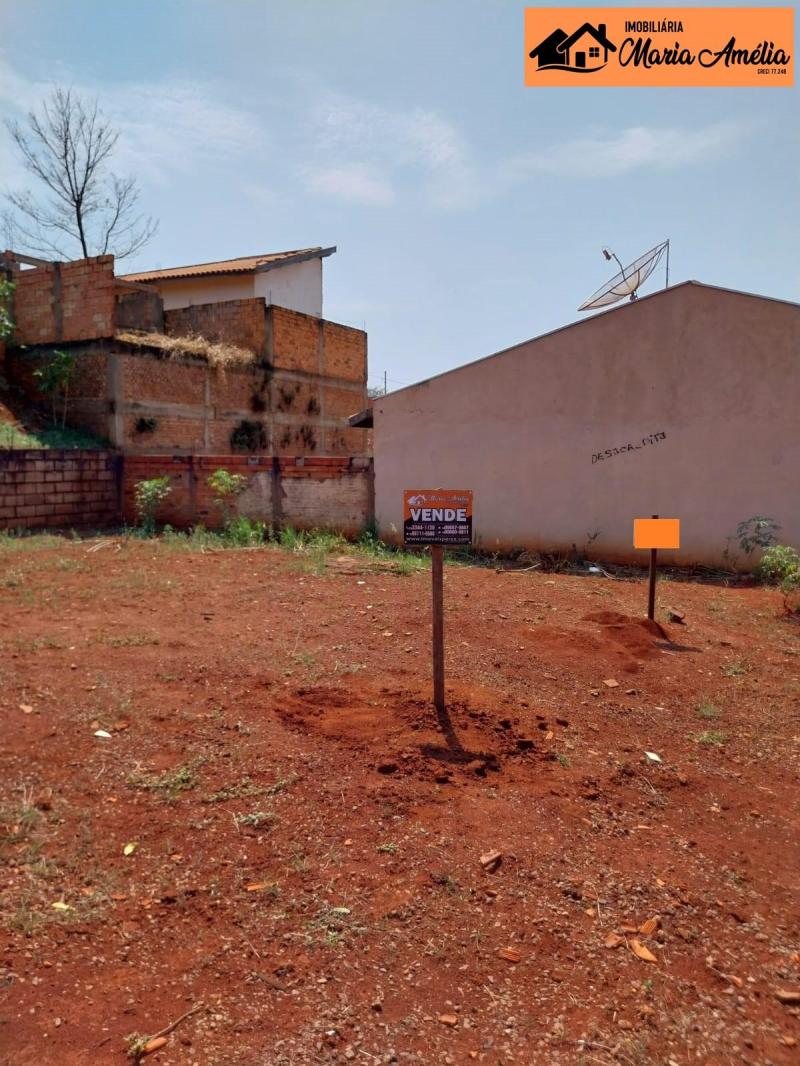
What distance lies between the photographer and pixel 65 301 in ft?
44.2

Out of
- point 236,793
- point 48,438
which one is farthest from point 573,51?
point 48,438

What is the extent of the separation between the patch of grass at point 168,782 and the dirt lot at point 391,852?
1cm

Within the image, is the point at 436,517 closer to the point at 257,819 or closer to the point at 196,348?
the point at 257,819

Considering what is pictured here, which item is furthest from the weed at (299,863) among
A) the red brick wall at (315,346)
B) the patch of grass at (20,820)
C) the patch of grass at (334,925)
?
the red brick wall at (315,346)

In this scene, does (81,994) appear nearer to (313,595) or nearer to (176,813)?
(176,813)

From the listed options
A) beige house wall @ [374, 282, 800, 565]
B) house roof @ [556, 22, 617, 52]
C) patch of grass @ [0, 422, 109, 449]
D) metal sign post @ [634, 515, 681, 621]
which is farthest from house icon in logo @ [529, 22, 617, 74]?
patch of grass @ [0, 422, 109, 449]

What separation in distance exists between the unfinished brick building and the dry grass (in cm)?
3

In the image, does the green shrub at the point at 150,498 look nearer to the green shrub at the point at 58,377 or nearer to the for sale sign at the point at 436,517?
the green shrub at the point at 58,377

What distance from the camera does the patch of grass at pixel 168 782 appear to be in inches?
119

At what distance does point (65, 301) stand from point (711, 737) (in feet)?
45.3

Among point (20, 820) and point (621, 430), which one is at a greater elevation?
point (621, 430)

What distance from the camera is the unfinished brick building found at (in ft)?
36.1

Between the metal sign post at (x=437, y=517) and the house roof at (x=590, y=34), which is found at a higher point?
the house roof at (x=590, y=34)

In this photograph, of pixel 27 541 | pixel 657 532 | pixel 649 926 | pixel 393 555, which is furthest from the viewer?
pixel 393 555
